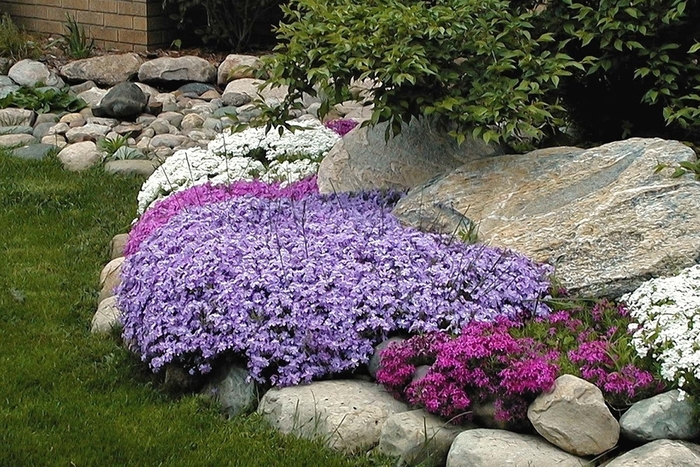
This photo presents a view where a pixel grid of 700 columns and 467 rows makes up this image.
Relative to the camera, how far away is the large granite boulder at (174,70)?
1078 cm

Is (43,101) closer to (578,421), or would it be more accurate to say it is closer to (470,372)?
(470,372)

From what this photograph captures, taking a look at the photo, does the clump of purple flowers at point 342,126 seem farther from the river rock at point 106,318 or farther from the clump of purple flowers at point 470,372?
the clump of purple flowers at point 470,372

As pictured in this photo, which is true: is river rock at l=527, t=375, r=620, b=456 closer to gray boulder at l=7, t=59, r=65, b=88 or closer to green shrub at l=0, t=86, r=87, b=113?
green shrub at l=0, t=86, r=87, b=113

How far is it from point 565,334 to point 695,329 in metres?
0.58

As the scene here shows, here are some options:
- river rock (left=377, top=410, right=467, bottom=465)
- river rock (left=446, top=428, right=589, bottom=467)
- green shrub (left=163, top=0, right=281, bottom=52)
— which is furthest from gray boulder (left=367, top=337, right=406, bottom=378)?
green shrub (left=163, top=0, right=281, bottom=52)

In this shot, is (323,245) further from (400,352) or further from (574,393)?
(574,393)

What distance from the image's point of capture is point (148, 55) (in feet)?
38.5

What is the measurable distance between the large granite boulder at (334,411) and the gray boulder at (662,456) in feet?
3.18

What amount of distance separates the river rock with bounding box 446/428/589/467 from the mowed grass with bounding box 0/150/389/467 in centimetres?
34

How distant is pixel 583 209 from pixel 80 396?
2.54 metres

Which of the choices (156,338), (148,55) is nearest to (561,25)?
(156,338)

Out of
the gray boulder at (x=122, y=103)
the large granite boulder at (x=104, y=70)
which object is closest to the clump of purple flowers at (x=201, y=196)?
the gray boulder at (x=122, y=103)

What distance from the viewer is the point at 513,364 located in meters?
3.96

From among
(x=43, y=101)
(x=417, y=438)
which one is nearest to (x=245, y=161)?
(x=417, y=438)
